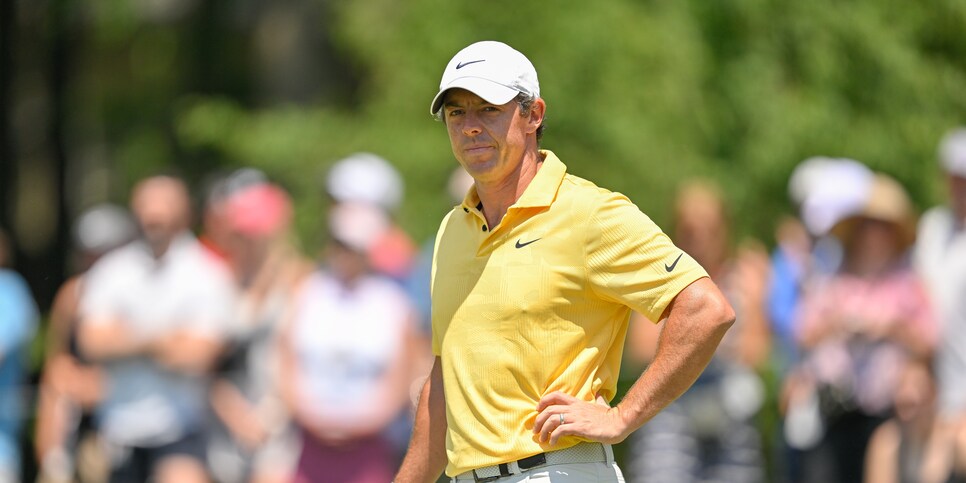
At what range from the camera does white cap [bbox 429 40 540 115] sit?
15.1 feet

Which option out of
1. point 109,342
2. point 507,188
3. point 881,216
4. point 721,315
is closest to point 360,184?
point 109,342

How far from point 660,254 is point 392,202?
18.6 feet

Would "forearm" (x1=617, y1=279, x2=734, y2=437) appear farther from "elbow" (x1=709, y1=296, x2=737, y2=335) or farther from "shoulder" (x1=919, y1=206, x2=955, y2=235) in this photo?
"shoulder" (x1=919, y1=206, x2=955, y2=235)

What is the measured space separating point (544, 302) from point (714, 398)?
5.06 metres

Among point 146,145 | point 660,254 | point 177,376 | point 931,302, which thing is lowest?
point 146,145

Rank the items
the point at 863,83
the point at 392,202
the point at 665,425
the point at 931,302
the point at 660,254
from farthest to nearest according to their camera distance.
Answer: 1. the point at 863,83
2. the point at 392,202
3. the point at 665,425
4. the point at 931,302
5. the point at 660,254

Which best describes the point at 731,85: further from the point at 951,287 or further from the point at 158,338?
the point at 158,338

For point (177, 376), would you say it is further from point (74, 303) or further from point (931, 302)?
point (931, 302)

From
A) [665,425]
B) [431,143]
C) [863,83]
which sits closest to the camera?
[665,425]

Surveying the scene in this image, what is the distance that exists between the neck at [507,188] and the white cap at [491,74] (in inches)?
9.8

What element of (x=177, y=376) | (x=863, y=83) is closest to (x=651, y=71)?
(x=863, y=83)

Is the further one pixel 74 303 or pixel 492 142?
pixel 74 303

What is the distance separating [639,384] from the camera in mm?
4590

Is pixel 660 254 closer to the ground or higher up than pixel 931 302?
higher up
